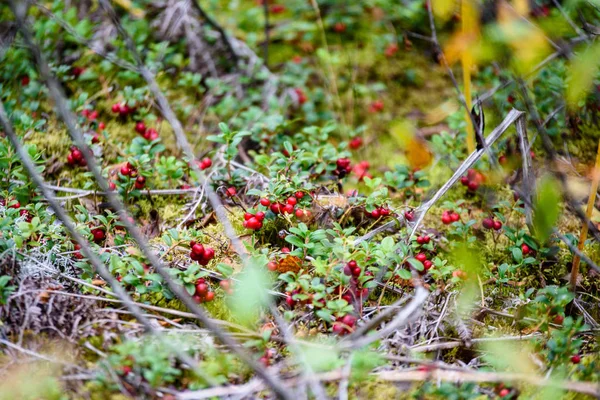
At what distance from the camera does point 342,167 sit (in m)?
2.52

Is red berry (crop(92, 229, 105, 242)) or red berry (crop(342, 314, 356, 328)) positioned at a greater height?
red berry (crop(92, 229, 105, 242))

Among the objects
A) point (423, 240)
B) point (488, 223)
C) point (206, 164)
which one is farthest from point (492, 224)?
point (206, 164)

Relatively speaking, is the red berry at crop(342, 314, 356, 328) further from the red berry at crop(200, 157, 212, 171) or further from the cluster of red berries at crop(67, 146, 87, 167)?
the cluster of red berries at crop(67, 146, 87, 167)

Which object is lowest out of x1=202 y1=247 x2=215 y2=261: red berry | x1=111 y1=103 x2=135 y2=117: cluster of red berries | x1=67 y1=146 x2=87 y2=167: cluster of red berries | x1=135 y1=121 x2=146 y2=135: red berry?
x1=202 y1=247 x2=215 y2=261: red berry

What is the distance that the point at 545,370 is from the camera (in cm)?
174

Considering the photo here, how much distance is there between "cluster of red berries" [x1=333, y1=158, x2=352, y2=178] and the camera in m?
2.50

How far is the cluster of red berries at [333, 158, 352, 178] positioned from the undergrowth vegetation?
0.18 ft

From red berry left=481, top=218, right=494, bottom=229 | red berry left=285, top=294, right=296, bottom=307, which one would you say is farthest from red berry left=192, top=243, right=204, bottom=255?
red berry left=481, top=218, right=494, bottom=229

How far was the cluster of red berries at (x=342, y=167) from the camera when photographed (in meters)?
2.50

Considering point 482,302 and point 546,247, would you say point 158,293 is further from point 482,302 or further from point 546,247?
point 546,247

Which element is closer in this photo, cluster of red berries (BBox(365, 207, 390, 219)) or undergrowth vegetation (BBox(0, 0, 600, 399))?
undergrowth vegetation (BBox(0, 0, 600, 399))

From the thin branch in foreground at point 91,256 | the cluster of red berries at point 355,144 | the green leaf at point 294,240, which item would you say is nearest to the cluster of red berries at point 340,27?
the cluster of red berries at point 355,144

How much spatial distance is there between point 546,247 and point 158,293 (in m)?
1.52

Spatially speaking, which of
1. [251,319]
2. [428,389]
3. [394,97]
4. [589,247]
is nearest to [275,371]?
[251,319]
